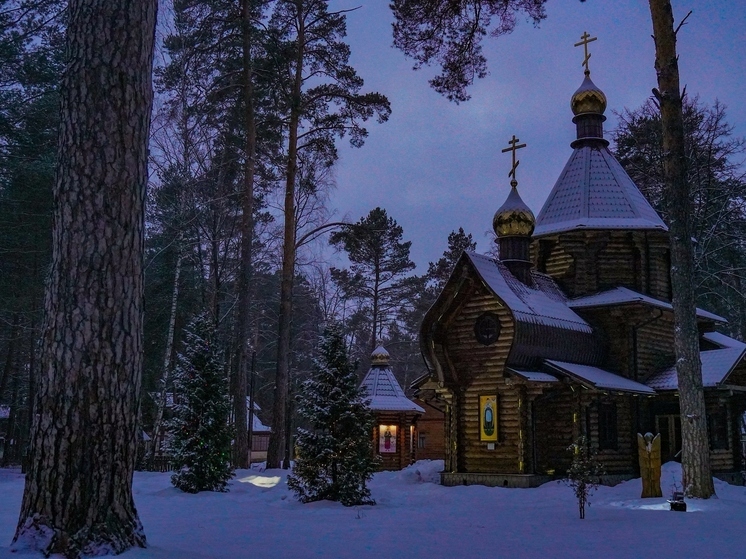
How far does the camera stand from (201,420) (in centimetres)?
1531

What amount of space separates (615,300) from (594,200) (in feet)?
13.4

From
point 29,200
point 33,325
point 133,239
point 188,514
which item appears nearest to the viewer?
point 133,239

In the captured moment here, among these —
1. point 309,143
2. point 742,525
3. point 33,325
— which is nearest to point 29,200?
point 33,325

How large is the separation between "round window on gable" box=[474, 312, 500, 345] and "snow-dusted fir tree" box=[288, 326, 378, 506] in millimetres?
6969

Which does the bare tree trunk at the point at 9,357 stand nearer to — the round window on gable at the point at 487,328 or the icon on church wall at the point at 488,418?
the round window on gable at the point at 487,328

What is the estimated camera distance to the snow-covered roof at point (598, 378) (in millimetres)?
18875

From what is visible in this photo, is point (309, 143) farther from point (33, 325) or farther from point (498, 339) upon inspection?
point (33, 325)

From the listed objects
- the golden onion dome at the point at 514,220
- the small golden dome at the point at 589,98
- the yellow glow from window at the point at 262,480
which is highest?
the small golden dome at the point at 589,98

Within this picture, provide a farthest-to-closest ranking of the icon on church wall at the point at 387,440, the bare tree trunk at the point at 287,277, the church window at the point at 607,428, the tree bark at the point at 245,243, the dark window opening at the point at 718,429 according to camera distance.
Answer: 1. the icon on church wall at the point at 387,440
2. the dark window opening at the point at 718,429
3. the church window at the point at 607,428
4. the bare tree trunk at the point at 287,277
5. the tree bark at the point at 245,243

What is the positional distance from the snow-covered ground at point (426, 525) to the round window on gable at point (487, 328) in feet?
14.4

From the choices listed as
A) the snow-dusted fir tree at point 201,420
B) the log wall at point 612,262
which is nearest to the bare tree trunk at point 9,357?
the snow-dusted fir tree at point 201,420

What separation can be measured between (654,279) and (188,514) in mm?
17955

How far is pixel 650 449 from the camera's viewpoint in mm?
14602

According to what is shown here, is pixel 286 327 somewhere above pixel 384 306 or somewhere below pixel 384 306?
below
